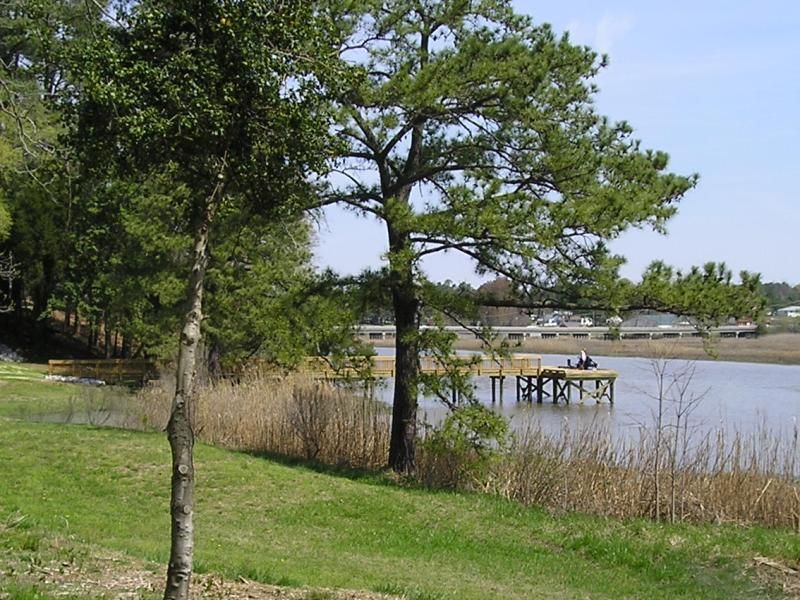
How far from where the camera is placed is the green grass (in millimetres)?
8273

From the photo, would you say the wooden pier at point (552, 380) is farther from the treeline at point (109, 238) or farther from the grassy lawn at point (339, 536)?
the grassy lawn at point (339, 536)

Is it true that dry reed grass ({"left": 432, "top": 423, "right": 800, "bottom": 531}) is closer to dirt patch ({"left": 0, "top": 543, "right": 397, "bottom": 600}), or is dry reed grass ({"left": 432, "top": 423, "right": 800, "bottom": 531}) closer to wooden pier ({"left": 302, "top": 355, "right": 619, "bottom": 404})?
dirt patch ({"left": 0, "top": 543, "right": 397, "bottom": 600})

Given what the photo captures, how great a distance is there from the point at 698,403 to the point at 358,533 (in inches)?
780

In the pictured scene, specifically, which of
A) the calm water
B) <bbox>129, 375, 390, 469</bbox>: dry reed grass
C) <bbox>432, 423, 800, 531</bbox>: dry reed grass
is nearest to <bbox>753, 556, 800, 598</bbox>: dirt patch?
<bbox>432, 423, 800, 531</bbox>: dry reed grass

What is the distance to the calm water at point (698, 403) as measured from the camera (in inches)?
770

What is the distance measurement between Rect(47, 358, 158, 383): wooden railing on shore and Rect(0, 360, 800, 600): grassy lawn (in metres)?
19.9

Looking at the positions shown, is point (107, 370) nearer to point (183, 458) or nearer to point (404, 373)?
point (404, 373)

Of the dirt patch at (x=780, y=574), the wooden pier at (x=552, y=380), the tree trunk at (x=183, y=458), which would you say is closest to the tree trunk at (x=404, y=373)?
the dirt patch at (x=780, y=574)

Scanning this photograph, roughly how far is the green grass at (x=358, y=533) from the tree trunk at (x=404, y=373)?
82 centimetres

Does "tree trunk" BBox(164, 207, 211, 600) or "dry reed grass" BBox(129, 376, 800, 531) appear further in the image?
"dry reed grass" BBox(129, 376, 800, 531)

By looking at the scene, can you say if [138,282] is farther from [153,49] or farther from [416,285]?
[153,49]

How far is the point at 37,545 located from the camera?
679 centimetres

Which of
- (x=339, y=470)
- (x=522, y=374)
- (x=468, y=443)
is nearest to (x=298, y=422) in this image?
(x=339, y=470)

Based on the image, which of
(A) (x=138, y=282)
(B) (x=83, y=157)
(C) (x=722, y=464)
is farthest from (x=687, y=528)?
(A) (x=138, y=282)
